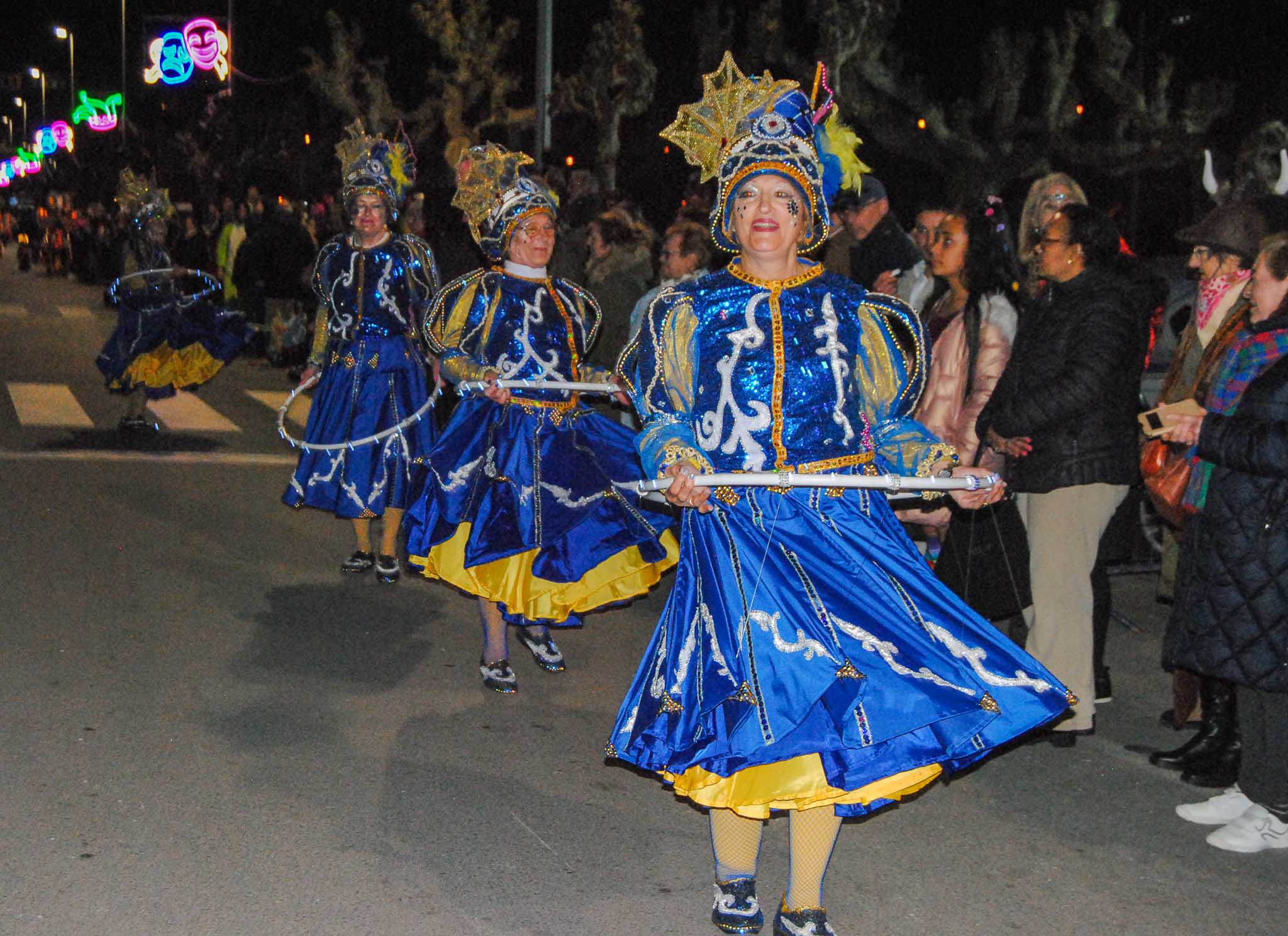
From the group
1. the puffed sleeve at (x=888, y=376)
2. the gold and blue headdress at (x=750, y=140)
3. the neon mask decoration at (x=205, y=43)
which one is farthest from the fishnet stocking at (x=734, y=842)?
the neon mask decoration at (x=205, y=43)

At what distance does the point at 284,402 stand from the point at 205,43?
27.6 m

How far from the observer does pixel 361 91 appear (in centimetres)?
4022

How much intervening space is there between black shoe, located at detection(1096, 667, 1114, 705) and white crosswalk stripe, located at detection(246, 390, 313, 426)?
903 cm

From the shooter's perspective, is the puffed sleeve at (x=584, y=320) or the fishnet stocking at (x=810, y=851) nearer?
the fishnet stocking at (x=810, y=851)

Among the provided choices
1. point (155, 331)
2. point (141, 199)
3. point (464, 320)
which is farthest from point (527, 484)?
point (141, 199)

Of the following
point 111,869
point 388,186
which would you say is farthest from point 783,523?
point 388,186

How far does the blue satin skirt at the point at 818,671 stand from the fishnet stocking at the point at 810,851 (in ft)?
0.20

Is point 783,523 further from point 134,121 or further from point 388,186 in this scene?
point 134,121

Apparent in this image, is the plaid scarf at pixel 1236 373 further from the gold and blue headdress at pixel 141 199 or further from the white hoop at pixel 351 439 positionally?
the gold and blue headdress at pixel 141 199

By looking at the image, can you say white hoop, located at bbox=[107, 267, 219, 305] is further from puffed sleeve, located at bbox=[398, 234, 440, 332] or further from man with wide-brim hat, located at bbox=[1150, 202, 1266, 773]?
man with wide-brim hat, located at bbox=[1150, 202, 1266, 773]

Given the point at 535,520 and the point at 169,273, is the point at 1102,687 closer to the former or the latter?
the point at 535,520

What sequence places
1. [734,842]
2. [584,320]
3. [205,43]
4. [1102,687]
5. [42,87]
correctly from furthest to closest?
[42,87]
[205,43]
[584,320]
[1102,687]
[734,842]

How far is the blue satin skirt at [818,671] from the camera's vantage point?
342 centimetres

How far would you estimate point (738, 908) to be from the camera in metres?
3.84
